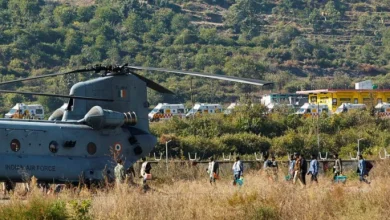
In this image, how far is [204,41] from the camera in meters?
159

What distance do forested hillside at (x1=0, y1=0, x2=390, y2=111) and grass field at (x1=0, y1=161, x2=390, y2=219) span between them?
261 ft

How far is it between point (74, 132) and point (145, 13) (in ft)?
485

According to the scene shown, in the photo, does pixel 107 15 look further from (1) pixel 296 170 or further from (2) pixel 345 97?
(1) pixel 296 170

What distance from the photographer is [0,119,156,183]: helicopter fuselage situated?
2656cm

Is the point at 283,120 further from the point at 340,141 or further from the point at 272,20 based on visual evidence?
the point at 272,20

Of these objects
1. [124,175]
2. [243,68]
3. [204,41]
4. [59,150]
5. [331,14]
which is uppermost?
[331,14]

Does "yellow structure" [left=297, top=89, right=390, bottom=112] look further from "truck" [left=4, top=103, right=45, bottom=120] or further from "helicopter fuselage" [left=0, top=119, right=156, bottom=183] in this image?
"helicopter fuselage" [left=0, top=119, right=156, bottom=183]

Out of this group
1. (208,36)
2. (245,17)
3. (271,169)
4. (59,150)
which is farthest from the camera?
(245,17)

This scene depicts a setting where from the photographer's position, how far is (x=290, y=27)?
572 ft

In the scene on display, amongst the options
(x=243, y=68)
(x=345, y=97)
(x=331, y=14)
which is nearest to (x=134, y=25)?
(x=243, y=68)

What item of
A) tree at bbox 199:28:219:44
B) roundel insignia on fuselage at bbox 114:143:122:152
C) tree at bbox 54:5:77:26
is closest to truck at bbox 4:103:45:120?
roundel insignia on fuselage at bbox 114:143:122:152

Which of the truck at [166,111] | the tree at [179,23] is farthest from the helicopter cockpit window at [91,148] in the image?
the tree at [179,23]

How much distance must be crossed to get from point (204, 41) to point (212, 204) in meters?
137

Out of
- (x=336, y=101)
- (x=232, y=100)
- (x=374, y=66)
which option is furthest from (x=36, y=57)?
(x=374, y=66)
